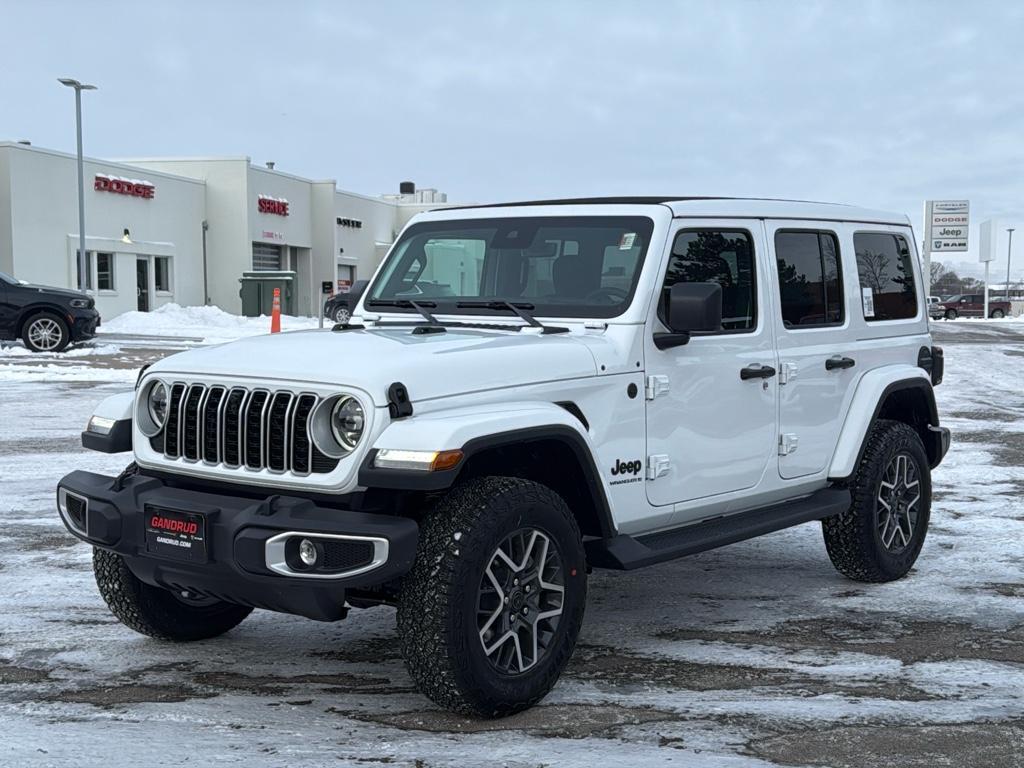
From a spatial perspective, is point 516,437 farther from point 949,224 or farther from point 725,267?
point 949,224

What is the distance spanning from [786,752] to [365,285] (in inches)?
131

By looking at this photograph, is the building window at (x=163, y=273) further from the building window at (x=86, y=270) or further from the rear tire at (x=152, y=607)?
the rear tire at (x=152, y=607)

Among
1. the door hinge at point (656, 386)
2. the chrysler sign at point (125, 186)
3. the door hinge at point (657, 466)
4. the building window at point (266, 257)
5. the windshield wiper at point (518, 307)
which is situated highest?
the chrysler sign at point (125, 186)

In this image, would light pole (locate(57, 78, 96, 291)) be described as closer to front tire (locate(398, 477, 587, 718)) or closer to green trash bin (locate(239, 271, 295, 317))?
green trash bin (locate(239, 271, 295, 317))

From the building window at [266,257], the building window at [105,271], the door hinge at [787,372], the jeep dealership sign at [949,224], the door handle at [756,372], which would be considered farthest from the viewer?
the jeep dealership sign at [949,224]

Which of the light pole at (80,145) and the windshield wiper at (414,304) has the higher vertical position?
the light pole at (80,145)

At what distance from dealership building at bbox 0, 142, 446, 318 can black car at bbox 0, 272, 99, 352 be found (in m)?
14.0

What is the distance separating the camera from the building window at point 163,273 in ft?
142

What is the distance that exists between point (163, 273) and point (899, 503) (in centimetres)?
3962

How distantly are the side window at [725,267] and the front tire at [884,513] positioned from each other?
127 cm

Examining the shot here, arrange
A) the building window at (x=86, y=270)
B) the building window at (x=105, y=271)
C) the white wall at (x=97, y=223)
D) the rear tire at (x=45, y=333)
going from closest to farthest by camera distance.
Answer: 1. the rear tire at (x=45, y=333)
2. the white wall at (x=97, y=223)
3. the building window at (x=86, y=270)
4. the building window at (x=105, y=271)

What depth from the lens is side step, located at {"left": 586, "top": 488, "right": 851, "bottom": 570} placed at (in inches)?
197

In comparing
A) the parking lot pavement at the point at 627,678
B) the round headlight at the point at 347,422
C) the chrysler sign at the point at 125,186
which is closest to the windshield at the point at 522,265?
the round headlight at the point at 347,422

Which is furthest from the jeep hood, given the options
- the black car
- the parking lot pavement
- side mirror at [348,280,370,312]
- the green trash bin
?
the green trash bin
